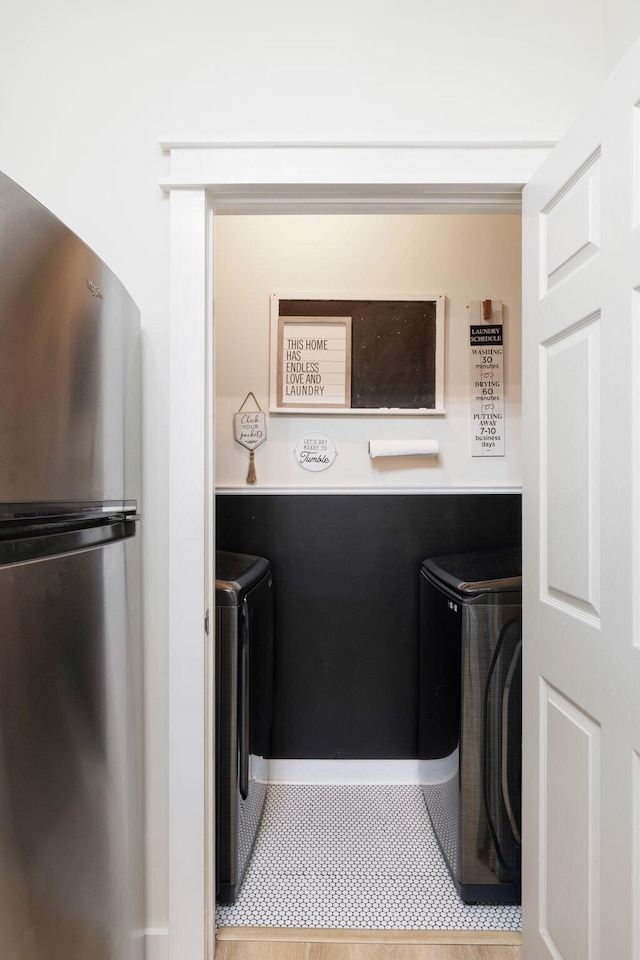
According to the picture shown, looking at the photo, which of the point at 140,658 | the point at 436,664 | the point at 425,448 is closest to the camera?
the point at 140,658

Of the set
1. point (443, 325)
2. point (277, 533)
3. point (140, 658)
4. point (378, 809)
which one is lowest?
point (378, 809)

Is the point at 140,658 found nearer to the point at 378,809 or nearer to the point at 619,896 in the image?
the point at 619,896

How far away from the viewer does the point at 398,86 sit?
1430 mm

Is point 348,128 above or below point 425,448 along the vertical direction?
above

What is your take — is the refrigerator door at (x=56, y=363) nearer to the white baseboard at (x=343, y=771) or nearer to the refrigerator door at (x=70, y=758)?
the refrigerator door at (x=70, y=758)

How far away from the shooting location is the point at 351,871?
188cm

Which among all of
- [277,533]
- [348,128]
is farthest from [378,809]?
[348,128]

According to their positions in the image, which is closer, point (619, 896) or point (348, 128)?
point (619, 896)

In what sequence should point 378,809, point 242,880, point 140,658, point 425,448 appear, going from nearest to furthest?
1. point 140,658
2. point 242,880
3. point 378,809
4. point 425,448

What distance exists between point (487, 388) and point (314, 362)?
76 cm

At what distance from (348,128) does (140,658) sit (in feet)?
4.65

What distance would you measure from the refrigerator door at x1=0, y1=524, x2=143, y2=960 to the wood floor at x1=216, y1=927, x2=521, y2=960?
40cm

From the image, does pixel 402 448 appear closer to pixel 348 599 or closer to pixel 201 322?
pixel 348 599

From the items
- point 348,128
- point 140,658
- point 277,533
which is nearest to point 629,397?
point 348,128
